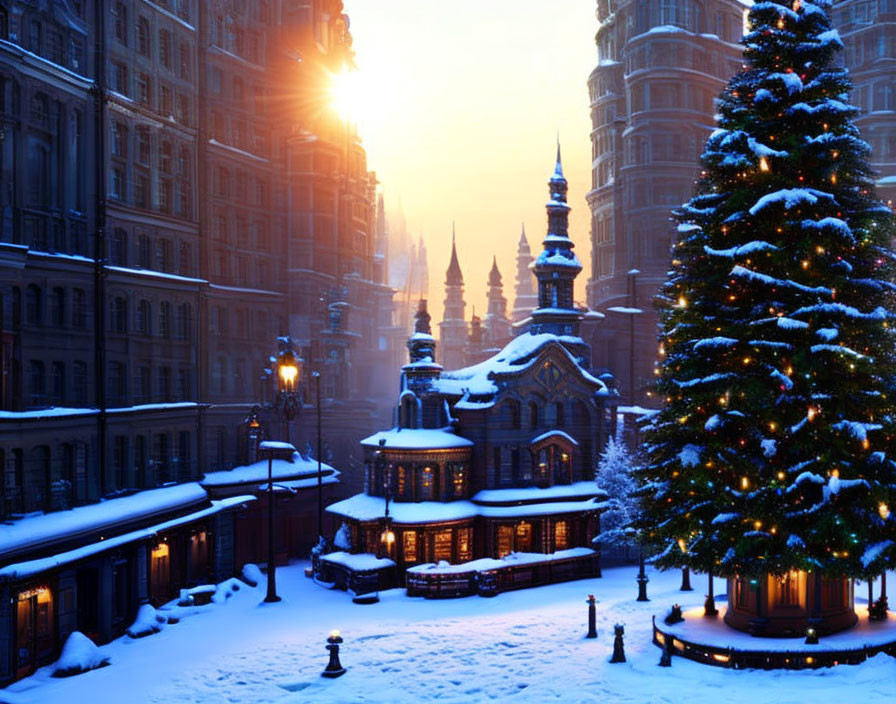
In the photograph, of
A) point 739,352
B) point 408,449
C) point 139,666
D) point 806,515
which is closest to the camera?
point 806,515

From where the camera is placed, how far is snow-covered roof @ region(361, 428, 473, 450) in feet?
118

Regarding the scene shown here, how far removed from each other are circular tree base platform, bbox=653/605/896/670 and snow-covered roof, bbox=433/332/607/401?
17956 mm

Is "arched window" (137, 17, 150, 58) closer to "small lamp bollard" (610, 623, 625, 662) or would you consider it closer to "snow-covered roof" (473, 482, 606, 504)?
"snow-covered roof" (473, 482, 606, 504)

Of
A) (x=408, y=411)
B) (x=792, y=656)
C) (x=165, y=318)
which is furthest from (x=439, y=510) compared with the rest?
(x=792, y=656)

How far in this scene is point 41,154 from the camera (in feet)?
89.6

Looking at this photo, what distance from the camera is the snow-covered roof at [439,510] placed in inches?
1362

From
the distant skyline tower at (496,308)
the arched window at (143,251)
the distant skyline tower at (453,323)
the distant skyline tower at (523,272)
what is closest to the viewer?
the arched window at (143,251)

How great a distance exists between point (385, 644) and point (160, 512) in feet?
37.8

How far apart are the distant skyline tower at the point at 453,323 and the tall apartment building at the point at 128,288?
136 feet

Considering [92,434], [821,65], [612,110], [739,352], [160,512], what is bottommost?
[160,512]

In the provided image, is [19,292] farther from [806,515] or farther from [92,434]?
[806,515]

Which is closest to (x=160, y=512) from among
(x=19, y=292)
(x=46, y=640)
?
(x=46, y=640)

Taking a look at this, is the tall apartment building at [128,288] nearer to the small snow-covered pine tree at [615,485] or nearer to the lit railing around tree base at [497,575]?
the lit railing around tree base at [497,575]

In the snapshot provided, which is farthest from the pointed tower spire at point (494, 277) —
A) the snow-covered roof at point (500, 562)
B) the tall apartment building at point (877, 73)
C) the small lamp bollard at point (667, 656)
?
the small lamp bollard at point (667, 656)
